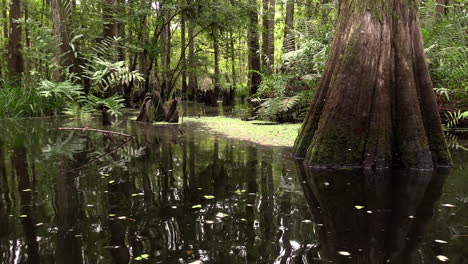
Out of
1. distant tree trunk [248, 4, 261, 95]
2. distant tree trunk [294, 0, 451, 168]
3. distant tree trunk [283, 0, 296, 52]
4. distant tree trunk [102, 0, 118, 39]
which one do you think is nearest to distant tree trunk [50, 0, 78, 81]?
distant tree trunk [102, 0, 118, 39]

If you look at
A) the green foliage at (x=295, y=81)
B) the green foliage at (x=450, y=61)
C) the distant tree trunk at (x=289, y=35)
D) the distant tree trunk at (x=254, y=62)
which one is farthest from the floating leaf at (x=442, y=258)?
the distant tree trunk at (x=254, y=62)

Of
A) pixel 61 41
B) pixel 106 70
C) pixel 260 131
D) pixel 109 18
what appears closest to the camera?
pixel 260 131

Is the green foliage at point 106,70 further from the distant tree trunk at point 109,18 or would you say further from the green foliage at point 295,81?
the green foliage at point 295,81

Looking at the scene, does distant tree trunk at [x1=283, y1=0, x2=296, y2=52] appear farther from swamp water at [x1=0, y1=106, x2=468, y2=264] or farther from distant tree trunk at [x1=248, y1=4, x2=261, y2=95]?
swamp water at [x1=0, y1=106, x2=468, y2=264]

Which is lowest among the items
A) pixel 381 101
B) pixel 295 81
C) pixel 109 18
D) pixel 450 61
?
pixel 381 101

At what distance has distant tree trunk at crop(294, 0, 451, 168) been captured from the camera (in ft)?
15.2

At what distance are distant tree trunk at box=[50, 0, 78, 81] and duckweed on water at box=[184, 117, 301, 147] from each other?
396 cm

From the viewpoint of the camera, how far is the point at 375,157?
4.63 metres

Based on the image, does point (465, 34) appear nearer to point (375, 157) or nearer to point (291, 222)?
point (375, 157)

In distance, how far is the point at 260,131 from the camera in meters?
8.13

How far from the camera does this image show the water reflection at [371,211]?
239 centimetres

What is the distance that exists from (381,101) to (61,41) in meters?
8.68

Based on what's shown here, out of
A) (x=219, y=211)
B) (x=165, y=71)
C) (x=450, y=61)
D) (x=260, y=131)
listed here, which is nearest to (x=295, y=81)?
(x=260, y=131)

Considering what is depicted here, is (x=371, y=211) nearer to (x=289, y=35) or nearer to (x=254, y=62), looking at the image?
(x=289, y=35)
